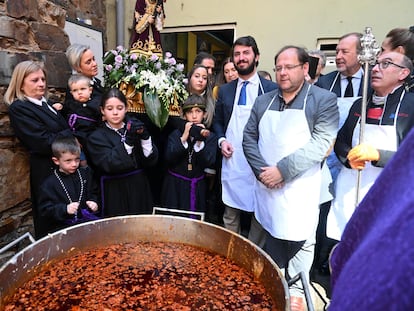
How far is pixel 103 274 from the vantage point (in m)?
1.58

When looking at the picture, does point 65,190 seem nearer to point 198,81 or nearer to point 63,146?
point 63,146

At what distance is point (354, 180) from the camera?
2.30 meters

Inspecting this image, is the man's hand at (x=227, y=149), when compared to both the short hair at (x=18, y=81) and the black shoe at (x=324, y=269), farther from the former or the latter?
the short hair at (x=18, y=81)

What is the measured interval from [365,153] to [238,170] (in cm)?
107

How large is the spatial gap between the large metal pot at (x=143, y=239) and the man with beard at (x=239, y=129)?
102 cm

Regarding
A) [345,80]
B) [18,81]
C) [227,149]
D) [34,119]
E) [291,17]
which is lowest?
[227,149]

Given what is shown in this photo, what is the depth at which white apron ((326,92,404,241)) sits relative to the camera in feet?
6.91

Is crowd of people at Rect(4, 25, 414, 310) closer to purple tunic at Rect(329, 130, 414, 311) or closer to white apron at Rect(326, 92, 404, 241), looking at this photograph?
white apron at Rect(326, 92, 404, 241)

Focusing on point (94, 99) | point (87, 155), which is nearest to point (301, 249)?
point (87, 155)

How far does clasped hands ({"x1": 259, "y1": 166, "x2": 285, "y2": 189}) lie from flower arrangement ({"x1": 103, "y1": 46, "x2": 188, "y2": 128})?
1072mm

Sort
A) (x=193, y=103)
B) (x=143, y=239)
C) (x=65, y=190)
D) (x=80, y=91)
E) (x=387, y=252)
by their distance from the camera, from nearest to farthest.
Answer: (x=387, y=252), (x=143, y=239), (x=65, y=190), (x=80, y=91), (x=193, y=103)

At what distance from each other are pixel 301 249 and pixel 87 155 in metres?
1.86

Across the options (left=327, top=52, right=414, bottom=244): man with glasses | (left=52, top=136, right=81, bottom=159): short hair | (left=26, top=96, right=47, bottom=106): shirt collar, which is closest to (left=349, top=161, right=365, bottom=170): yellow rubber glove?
(left=327, top=52, right=414, bottom=244): man with glasses

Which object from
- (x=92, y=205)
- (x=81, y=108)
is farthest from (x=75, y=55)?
(x=92, y=205)
